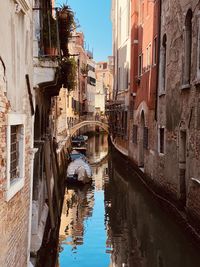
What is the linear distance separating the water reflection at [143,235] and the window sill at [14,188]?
392 centimetres

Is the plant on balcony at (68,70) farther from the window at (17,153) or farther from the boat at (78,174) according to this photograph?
the boat at (78,174)

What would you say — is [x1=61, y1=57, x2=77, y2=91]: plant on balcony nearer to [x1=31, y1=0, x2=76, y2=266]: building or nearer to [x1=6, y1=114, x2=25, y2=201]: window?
[x1=31, y1=0, x2=76, y2=266]: building

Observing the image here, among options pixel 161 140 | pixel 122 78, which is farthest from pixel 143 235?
pixel 122 78

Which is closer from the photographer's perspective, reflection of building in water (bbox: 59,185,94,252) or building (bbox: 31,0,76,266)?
building (bbox: 31,0,76,266)

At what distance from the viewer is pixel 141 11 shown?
20.8 metres

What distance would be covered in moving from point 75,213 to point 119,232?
2515 millimetres

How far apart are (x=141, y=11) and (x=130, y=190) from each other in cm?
884

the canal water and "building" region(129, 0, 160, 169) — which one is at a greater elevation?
"building" region(129, 0, 160, 169)

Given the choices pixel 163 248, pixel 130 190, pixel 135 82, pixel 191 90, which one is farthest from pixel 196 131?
pixel 135 82

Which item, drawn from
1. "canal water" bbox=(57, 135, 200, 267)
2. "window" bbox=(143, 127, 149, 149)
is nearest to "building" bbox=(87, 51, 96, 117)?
"window" bbox=(143, 127, 149, 149)

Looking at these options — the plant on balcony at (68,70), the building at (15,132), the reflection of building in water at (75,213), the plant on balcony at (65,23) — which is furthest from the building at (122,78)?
the building at (15,132)

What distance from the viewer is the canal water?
8789mm

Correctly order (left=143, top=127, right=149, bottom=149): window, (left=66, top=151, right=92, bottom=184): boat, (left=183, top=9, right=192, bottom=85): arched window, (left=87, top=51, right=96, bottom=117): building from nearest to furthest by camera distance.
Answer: (left=183, top=9, right=192, bottom=85): arched window → (left=66, top=151, right=92, bottom=184): boat → (left=143, top=127, right=149, bottom=149): window → (left=87, top=51, right=96, bottom=117): building

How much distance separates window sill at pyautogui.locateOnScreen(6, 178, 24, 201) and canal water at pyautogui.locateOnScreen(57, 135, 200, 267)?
378 centimetres
